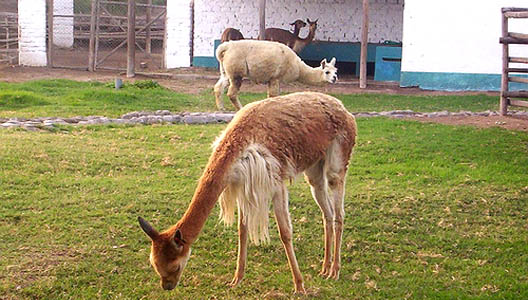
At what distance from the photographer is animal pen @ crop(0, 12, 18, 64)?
19.9m

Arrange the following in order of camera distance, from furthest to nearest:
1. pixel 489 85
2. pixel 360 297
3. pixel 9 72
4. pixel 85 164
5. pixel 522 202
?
1. pixel 9 72
2. pixel 489 85
3. pixel 85 164
4. pixel 522 202
5. pixel 360 297

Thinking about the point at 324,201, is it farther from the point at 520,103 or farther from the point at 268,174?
the point at 520,103

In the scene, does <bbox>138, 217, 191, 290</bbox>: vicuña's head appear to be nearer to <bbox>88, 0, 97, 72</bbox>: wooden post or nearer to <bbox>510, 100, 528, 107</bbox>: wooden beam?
<bbox>510, 100, 528, 107</bbox>: wooden beam

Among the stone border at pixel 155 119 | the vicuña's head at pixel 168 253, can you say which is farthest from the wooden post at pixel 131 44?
the vicuña's head at pixel 168 253

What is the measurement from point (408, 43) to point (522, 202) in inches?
415

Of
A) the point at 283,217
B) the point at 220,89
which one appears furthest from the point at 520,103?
the point at 283,217

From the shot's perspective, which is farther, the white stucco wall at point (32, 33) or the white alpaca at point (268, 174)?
the white stucco wall at point (32, 33)

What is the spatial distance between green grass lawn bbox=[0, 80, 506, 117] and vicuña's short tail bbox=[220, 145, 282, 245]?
23.5 feet

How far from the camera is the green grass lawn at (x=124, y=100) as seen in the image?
39.6 ft

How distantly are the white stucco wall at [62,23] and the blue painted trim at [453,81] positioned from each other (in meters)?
11.2

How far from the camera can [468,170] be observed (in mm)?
8328

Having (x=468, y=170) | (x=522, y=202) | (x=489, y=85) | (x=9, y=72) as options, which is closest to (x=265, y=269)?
(x=522, y=202)

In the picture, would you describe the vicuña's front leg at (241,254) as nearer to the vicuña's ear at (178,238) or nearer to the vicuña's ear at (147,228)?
the vicuña's ear at (178,238)

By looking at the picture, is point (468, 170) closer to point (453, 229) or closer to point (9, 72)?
point (453, 229)
